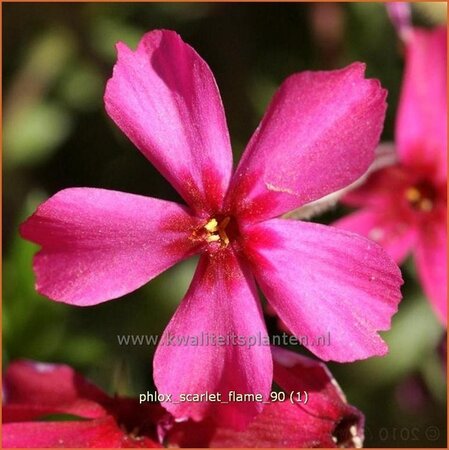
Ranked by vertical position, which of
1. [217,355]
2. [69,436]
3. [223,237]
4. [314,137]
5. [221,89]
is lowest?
[69,436]

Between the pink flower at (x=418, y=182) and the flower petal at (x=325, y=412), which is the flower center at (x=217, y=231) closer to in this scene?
the flower petal at (x=325, y=412)

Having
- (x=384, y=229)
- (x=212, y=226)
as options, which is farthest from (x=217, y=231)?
(x=384, y=229)

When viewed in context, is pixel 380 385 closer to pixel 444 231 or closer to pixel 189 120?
pixel 444 231

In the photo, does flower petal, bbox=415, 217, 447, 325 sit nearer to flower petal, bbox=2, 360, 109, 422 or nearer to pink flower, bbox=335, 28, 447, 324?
pink flower, bbox=335, 28, 447, 324

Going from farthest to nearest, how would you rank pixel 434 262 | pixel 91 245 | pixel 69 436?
pixel 434 262
pixel 69 436
pixel 91 245

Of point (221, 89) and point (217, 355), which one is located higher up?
point (221, 89)

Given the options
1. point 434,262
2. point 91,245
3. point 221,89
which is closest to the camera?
point 91,245

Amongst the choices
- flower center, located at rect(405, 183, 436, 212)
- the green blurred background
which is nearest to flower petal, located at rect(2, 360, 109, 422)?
the green blurred background

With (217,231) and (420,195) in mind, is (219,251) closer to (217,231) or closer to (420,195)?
(217,231)
